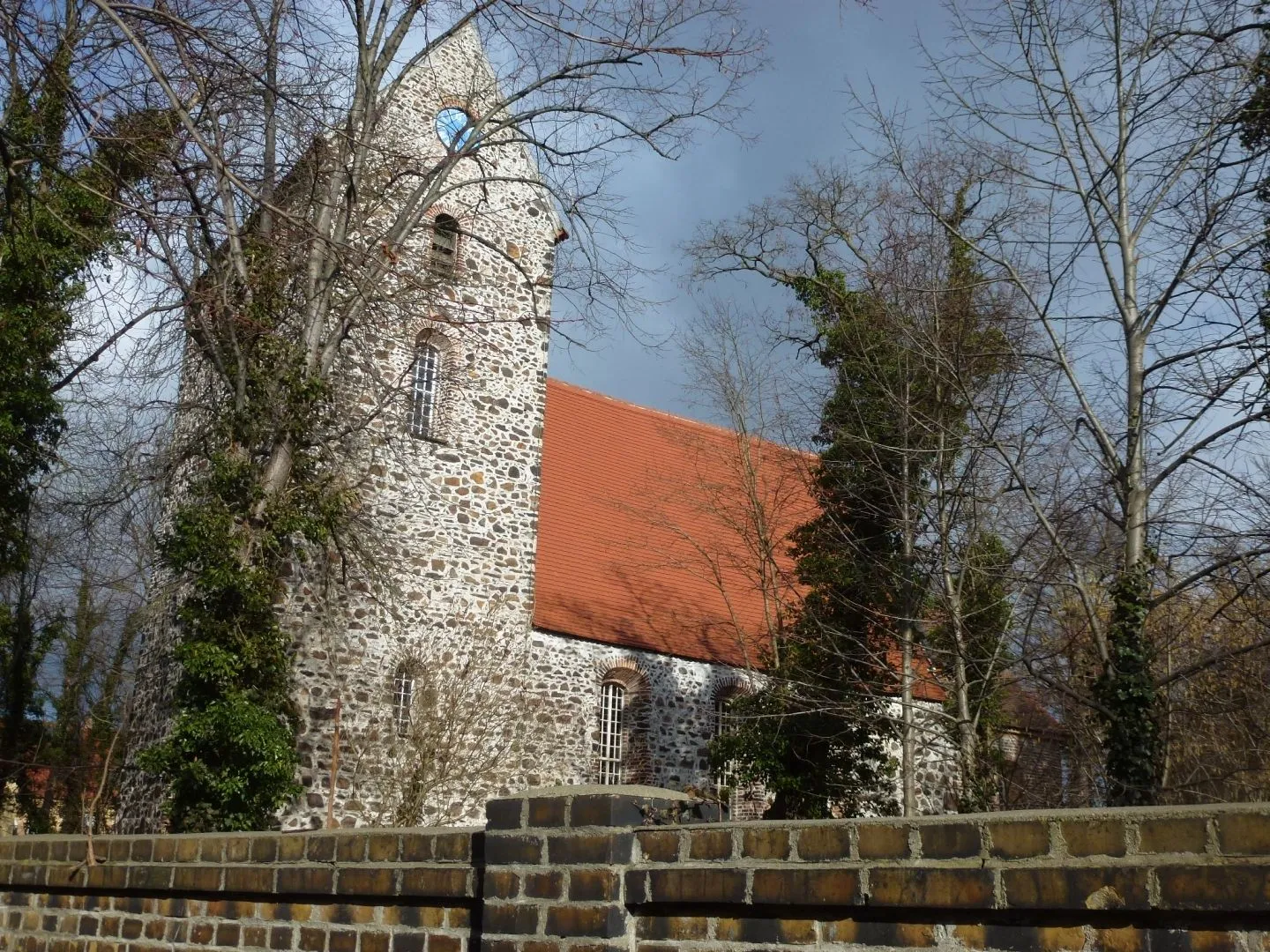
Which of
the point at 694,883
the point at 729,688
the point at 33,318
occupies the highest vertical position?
the point at 33,318

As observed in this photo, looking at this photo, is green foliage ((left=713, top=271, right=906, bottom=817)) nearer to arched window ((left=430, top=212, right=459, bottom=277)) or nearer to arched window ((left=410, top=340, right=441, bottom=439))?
arched window ((left=410, top=340, right=441, bottom=439))

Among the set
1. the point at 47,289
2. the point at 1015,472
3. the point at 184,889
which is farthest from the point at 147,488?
the point at 184,889

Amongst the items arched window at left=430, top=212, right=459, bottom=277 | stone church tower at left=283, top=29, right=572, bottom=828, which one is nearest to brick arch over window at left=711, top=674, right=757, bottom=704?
stone church tower at left=283, top=29, right=572, bottom=828

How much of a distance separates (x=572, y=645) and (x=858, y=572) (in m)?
4.84

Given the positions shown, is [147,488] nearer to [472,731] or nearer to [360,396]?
[360,396]

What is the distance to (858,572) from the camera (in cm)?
1725

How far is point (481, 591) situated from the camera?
714 inches

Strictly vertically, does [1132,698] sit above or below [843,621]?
below

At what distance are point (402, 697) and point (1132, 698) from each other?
972cm

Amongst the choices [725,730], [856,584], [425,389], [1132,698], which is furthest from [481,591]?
[1132,698]

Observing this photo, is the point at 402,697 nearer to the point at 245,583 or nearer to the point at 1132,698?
the point at 245,583

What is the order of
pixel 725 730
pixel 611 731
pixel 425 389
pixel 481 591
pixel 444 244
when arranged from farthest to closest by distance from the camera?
pixel 611 731 < pixel 725 730 < pixel 444 244 < pixel 425 389 < pixel 481 591

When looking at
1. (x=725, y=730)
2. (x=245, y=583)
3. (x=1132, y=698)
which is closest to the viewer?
(x=1132, y=698)

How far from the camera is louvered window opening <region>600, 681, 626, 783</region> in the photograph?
19750mm
